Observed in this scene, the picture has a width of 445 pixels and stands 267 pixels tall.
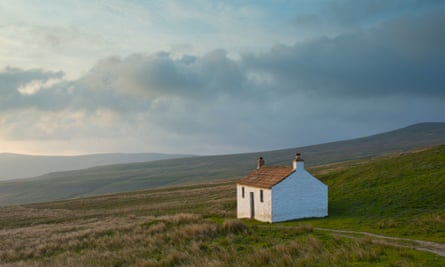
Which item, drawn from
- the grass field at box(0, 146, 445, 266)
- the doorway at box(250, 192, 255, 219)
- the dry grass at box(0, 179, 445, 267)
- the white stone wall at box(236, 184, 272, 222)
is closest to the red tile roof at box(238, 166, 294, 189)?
the white stone wall at box(236, 184, 272, 222)

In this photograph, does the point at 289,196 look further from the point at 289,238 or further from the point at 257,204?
the point at 289,238

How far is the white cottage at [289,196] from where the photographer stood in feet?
102

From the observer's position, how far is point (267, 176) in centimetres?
3384

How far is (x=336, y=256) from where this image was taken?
13828 mm

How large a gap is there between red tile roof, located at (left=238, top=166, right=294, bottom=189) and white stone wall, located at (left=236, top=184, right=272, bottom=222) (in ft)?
1.56

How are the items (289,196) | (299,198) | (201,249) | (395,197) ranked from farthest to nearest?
(299,198) → (395,197) → (289,196) → (201,249)

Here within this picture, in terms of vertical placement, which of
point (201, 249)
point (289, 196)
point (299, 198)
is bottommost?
point (201, 249)

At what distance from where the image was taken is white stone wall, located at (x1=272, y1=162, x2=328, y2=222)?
31000 mm

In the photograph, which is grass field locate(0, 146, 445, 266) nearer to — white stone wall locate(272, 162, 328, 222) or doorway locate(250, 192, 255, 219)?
white stone wall locate(272, 162, 328, 222)

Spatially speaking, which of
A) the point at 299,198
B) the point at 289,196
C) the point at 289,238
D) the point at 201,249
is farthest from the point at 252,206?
the point at 201,249

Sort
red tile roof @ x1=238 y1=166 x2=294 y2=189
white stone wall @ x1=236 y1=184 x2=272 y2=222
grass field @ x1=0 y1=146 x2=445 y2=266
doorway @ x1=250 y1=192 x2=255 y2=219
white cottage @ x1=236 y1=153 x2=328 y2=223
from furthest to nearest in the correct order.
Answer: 1. doorway @ x1=250 y1=192 x2=255 y2=219
2. red tile roof @ x1=238 y1=166 x2=294 y2=189
3. white stone wall @ x1=236 y1=184 x2=272 y2=222
4. white cottage @ x1=236 y1=153 x2=328 y2=223
5. grass field @ x1=0 y1=146 x2=445 y2=266

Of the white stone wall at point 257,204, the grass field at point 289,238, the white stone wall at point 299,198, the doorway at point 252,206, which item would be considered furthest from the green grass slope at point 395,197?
the doorway at point 252,206

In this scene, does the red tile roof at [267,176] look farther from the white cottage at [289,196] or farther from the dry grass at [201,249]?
the dry grass at [201,249]

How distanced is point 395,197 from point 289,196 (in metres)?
8.73
